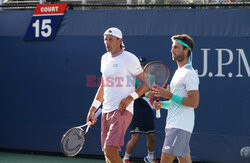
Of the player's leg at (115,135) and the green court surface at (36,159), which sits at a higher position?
the player's leg at (115,135)

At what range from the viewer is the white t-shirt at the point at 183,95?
416 cm

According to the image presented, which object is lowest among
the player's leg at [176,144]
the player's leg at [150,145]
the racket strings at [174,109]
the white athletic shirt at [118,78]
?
the player's leg at [150,145]

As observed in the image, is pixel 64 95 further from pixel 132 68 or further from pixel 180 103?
pixel 180 103

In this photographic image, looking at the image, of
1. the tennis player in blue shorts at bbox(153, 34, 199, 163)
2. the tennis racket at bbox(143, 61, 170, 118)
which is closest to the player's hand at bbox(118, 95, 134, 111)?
the tennis racket at bbox(143, 61, 170, 118)

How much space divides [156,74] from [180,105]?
0.72 m

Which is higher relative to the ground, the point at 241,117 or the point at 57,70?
the point at 57,70

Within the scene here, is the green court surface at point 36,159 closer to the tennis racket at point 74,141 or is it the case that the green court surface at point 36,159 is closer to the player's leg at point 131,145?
the player's leg at point 131,145

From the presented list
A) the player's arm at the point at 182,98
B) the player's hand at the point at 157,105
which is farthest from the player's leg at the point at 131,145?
the player's arm at the point at 182,98

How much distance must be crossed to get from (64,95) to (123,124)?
9.10 feet

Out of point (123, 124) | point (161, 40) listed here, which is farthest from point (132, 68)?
point (161, 40)

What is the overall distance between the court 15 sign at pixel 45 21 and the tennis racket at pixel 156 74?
3031 millimetres

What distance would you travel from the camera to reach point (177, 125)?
13.7ft

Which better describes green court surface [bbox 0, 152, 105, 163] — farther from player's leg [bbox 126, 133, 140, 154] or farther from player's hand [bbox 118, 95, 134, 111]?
player's hand [bbox 118, 95, 134, 111]

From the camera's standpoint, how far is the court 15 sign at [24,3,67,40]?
7516 mm
